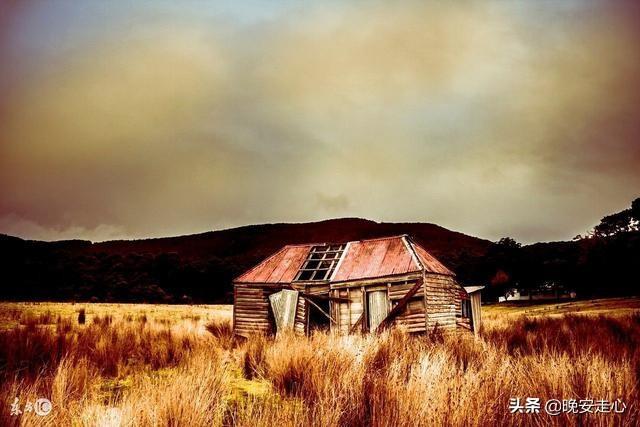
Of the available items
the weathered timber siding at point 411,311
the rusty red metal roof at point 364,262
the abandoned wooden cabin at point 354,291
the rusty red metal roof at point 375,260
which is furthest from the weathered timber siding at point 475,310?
the weathered timber siding at point 411,311

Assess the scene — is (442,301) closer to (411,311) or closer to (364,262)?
(411,311)

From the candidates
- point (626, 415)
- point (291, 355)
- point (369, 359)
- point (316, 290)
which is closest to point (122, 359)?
point (291, 355)

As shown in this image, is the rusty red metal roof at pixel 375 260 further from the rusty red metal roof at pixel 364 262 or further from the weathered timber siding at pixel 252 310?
the weathered timber siding at pixel 252 310

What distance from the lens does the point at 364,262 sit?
18.1 m

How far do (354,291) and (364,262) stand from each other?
177 centimetres

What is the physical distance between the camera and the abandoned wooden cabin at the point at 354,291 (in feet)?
52.1

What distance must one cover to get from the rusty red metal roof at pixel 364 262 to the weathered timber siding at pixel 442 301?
48cm

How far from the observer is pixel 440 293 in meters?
17.2

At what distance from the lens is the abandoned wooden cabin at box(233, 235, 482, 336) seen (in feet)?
52.1

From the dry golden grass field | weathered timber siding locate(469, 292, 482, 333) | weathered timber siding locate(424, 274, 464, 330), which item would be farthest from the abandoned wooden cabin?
the dry golden grass field

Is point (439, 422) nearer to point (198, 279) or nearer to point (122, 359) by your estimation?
point (122, 359)

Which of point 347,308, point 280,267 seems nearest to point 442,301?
point 347,308

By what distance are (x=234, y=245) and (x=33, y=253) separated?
1093 inches

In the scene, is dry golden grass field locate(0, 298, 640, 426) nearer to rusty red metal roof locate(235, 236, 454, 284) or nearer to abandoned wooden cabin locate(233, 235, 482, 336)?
abandoned wooden cabin locate(233, 235, 482, 336)
